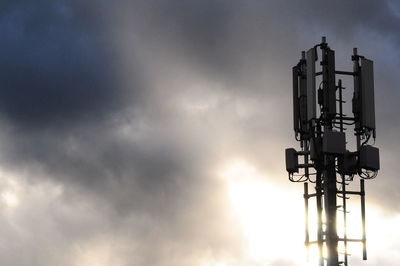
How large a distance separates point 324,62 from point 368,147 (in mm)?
6391

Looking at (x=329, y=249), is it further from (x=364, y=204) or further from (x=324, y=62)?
(x=324, y=62)

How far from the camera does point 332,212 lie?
9169cm

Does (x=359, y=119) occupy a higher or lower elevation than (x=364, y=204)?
higher

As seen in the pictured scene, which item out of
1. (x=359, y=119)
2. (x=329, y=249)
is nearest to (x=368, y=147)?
(x=359, y=119)

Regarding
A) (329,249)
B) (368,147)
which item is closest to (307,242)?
(329,249)

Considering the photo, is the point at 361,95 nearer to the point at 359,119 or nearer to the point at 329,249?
the point at 359,119

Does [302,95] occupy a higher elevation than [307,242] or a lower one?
higher

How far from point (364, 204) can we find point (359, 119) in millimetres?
5775

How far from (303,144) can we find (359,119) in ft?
13.5

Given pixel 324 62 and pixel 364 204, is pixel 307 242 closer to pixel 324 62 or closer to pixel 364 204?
pixel 364 204

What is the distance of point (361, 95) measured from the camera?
93875 mm

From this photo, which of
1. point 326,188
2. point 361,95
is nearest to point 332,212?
point 326,188

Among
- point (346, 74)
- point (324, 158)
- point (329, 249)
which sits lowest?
point (329, 249)

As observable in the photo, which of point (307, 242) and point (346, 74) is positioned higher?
point (346, 74)
